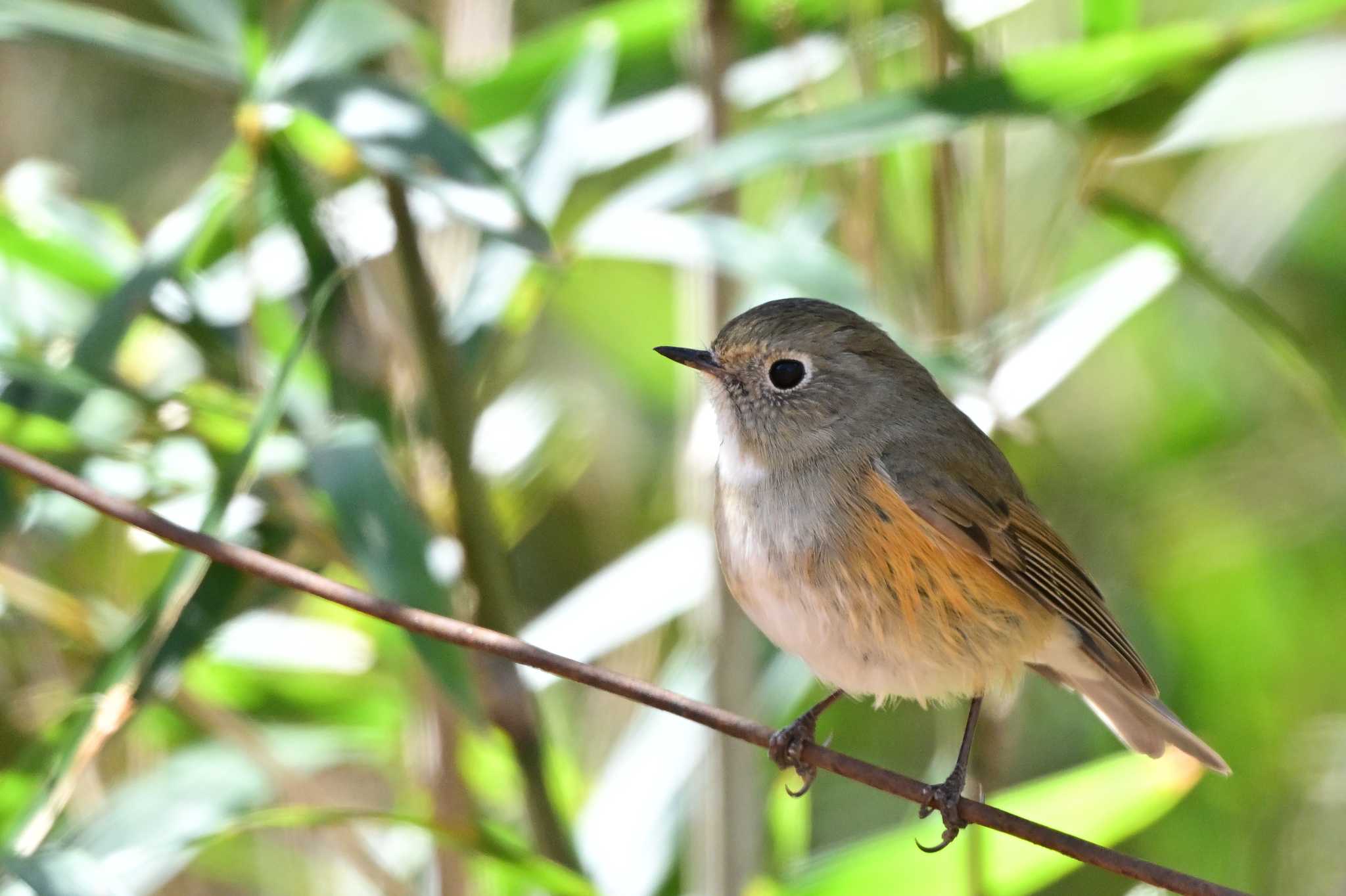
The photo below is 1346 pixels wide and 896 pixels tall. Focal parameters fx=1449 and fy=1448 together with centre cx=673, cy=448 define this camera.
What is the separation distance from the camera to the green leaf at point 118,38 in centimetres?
216

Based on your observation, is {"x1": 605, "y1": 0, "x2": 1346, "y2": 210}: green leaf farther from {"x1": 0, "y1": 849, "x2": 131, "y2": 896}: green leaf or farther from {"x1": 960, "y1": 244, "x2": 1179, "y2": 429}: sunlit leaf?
{"x1": 0, "y1": 849, "x2": 131, "y2": 896}: green leaf

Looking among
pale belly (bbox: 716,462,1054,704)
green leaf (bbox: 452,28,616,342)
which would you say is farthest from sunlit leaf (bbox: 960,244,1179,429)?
green leaf (bbox: 452,28,616,342)

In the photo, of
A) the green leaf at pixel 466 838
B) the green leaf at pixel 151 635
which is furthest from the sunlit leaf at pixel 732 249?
the green leaf at pixel 466 838

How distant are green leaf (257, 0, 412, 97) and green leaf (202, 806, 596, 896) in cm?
107

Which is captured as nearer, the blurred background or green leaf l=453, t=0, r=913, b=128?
the blurred background

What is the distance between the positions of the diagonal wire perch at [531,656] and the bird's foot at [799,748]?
410mm

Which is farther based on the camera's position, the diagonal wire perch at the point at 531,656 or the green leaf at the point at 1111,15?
the green leaf at the point at 1111,15

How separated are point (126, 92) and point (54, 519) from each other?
7.65 ft

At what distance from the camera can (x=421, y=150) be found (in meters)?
2.11

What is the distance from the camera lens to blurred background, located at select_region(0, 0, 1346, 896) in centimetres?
220

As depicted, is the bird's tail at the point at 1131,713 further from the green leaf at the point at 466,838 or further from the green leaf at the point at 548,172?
the green leaf at the point at 548,172

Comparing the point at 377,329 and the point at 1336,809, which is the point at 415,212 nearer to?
the point at 377,329

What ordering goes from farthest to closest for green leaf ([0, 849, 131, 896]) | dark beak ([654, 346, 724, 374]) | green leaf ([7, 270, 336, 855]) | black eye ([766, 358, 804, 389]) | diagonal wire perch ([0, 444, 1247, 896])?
1. black eye ([766, 358, 804, 389])
2. dark beak ([654, 346, 724, 374])
3. green leaf ([7, 270, 336, 855])
4. green leaf ([0, 849, 131, 896])
5. diagonal wire perch ([0, 444, 1247, 896])

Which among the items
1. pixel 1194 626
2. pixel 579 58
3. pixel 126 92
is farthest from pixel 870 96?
pixel 126 92
